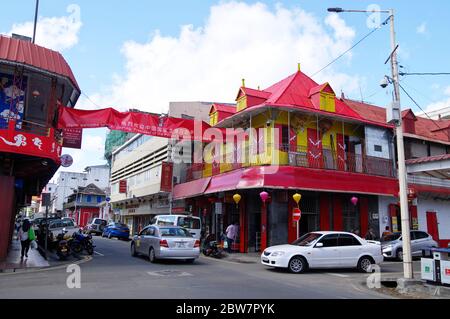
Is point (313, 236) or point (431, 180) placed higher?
point (431, 180)

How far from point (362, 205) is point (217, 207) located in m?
8.80

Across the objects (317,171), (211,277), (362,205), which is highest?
(317,171)

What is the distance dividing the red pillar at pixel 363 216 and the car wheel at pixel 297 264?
10358 millimetres

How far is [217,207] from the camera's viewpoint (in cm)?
2242

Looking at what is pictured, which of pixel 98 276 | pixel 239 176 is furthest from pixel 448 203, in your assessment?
pixel 98 276

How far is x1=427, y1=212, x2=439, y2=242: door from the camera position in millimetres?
25920

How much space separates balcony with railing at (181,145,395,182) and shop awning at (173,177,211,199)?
3.38ft

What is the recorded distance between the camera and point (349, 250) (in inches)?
596

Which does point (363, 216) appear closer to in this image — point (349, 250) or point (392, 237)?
point (392, 237)

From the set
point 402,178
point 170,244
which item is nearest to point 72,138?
point 170,244

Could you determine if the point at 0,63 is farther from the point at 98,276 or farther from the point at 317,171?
the point at 317,171

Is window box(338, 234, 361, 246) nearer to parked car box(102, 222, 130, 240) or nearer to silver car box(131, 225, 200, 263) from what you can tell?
silver car box(131, 225, 200, 263)
